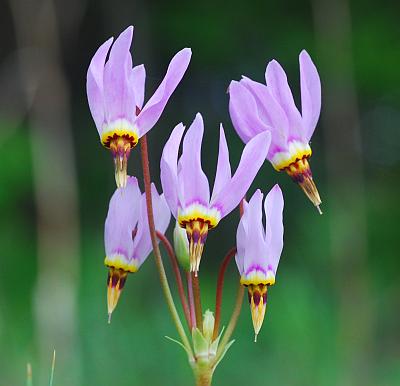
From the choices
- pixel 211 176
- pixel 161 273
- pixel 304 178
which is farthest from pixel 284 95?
pixel 211 176

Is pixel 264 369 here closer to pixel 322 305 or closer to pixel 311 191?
pixel 322 305

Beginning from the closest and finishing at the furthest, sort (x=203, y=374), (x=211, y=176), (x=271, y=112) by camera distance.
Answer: (x=203, y=374), (x=271, y=112), (x=211, y=176)

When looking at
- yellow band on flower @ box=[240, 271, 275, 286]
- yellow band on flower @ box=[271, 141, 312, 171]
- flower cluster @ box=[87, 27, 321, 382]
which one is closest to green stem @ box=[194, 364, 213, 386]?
flower cluster @ box=[87, 27, 321, 382]

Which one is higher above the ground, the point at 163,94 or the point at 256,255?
the point at 163,94

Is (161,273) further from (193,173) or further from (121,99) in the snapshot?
(121,99)

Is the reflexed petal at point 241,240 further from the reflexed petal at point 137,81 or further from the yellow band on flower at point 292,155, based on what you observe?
the reflexed petal at point 137,81
